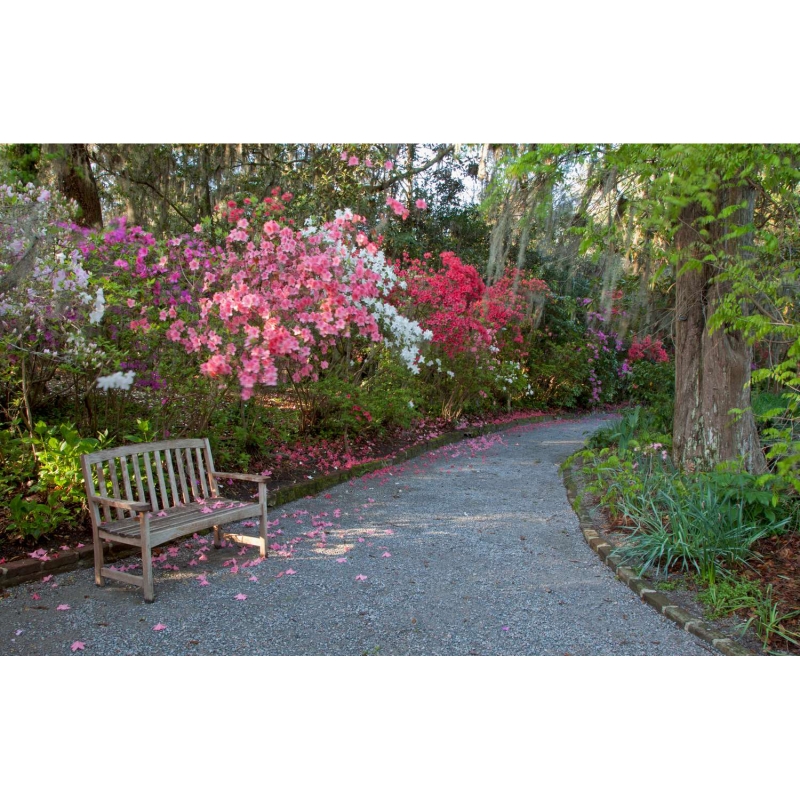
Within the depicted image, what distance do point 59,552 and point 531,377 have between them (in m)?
7.75

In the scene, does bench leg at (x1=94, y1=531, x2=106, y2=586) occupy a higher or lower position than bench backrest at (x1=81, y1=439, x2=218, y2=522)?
lower

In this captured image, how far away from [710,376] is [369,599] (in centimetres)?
240

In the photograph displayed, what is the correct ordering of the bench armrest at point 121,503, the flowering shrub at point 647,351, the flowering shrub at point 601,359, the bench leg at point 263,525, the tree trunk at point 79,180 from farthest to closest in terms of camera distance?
the flowering shrub at point 647,351, the flowering shrub at point 601,359, the tree trunk at point 79,180, the bench leg at point 263,525, the bench armrest at point 121,503

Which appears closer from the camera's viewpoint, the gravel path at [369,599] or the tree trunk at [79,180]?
the gravel path at [369,599]

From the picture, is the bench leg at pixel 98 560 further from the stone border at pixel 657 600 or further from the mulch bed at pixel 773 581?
the mulch bed at pixel 773 581

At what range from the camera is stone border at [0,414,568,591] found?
8.69 feet

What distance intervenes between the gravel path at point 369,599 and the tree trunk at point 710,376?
916 mm

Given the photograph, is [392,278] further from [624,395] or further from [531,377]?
[624,395]

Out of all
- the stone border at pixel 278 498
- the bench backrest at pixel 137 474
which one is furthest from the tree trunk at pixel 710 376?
the bench backrest at pixel 137 474

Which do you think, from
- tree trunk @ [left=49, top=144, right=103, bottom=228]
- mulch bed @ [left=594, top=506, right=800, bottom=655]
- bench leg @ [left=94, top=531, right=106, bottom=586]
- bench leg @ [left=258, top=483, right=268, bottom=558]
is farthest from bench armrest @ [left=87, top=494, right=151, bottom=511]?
tree trunk @ [left=49, top=144, right=103, bottom=228]

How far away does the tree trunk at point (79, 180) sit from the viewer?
5066 mm

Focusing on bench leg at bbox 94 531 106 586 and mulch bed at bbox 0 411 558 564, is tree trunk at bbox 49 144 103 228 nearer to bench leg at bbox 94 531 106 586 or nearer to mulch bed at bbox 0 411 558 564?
mulch bed at bbox 0 411 558 564

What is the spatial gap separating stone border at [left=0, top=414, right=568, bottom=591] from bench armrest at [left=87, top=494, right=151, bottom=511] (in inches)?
12.9

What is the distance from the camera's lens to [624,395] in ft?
38.3
